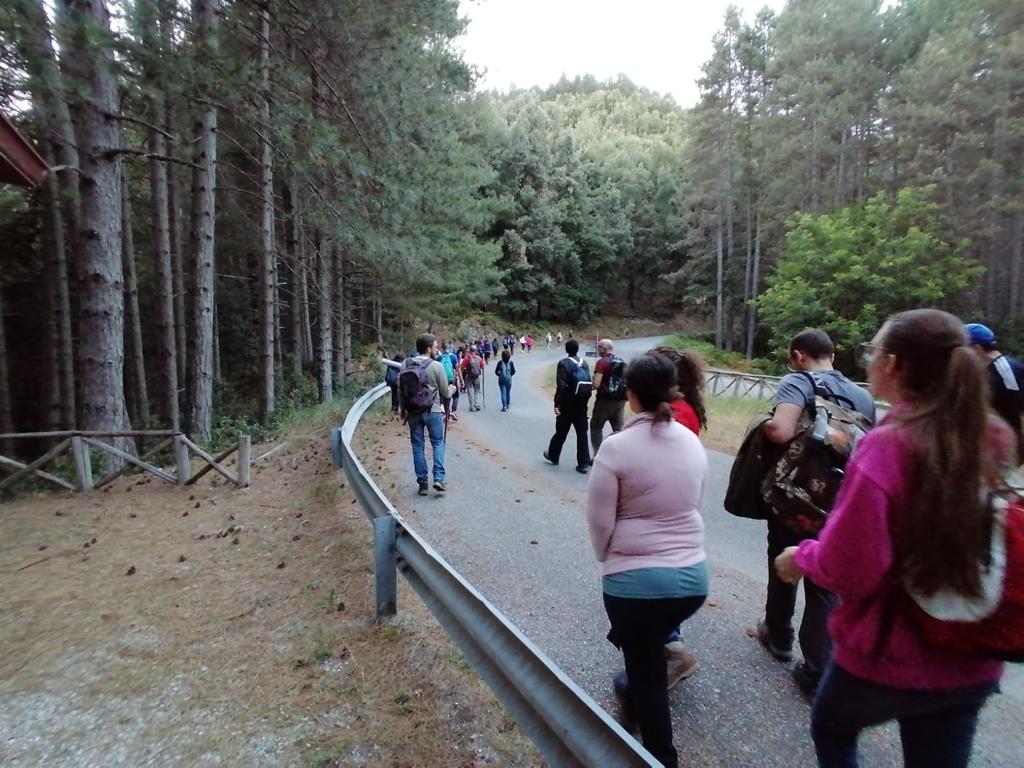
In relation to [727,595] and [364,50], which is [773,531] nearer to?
[727,595]

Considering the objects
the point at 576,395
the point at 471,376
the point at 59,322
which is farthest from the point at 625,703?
the point at 59,322

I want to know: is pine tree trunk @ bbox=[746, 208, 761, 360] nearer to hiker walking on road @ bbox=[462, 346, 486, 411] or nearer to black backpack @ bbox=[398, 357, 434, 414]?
hiker walking on road @ bbox=[462, 346, 486, 411]

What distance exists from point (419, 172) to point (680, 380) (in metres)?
11.3

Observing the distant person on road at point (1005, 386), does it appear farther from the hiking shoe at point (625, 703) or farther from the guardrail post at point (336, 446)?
Answer: the guardrail post at point (336, 446)

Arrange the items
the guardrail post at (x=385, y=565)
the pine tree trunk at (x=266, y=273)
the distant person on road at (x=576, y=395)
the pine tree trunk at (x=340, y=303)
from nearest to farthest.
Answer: the guardrail post at (x=385, y=565), the distant person on road at (x=576, y=395), the pine tree trunk at (x=266, y=273), the pine tree trunk at (x=340, y=303)

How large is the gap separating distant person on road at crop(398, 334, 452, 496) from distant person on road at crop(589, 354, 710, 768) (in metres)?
4.88

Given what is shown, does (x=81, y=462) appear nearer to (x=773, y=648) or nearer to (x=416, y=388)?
(x=416, y=388)

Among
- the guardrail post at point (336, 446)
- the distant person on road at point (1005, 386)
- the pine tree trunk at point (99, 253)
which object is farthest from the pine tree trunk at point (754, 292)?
the distant person on road at point (1005, 386)

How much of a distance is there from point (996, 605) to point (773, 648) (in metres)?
2.53

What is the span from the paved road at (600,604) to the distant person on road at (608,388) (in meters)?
0.99

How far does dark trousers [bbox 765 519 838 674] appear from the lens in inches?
127

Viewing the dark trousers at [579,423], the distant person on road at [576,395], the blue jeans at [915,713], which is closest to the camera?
the blue jeans at [915,713]

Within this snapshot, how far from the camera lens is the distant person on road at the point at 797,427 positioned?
3.11 meters

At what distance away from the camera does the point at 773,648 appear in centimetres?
367
